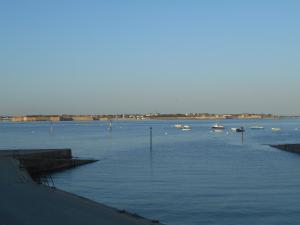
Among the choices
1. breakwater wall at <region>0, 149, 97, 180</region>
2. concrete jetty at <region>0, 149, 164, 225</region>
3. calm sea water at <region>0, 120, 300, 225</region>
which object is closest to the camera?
concrete jetty at <region>0, 149, 164, 225</region>

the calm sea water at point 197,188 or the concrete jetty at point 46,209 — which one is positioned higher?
the concrete jetty at point 46,209

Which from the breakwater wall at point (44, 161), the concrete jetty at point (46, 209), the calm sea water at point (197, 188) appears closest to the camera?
the concrete jetty at point (46, 209)

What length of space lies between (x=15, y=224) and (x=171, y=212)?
10.8m

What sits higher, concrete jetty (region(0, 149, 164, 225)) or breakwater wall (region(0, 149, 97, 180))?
concrete jetty (region(0, 149, 164, 225))

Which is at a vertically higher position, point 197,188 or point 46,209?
point 46,209

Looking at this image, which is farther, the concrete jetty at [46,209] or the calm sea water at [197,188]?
the calm sea water at [197,188]

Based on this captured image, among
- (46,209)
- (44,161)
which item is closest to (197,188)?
(46,209)

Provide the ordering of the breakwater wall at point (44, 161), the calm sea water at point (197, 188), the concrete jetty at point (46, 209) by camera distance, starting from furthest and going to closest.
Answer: the breakwater wall at point (44, 161), the calm sea water at point (197, 188), the concrete jetty at point (46, 209)

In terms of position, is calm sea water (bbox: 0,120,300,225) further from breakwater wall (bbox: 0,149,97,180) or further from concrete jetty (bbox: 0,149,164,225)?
concrete jetty (bbox: 0,149,164,225)

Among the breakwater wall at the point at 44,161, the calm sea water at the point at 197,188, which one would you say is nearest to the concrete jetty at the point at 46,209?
the calm sea water at the point at 197,188

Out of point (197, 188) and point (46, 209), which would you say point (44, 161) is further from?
point (46, 209)

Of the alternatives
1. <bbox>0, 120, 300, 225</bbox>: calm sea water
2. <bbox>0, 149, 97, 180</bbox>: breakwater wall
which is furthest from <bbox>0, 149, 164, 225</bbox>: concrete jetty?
<bbox>0, 149, 97, 180</bbox>: breakwater wall

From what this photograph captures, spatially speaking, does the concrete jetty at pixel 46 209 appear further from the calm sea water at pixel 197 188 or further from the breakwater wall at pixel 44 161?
the breakwater wall at pixel 44 161

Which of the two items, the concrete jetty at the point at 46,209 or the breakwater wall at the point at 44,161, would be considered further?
the breakwater wall at the point at 44,161
